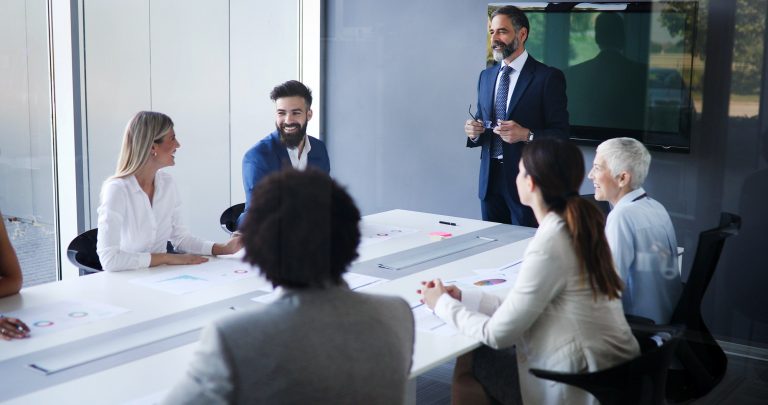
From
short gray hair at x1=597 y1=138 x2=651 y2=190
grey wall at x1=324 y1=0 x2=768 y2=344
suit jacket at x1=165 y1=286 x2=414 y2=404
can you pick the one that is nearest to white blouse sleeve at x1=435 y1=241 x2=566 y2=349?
suit jacket at x1=165 y1=286 x2=414 y2=404

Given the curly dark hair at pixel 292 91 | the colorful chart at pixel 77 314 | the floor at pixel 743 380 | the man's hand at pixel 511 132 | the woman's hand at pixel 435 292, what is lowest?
the floor at pixel 743 380

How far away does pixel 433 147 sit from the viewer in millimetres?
4711

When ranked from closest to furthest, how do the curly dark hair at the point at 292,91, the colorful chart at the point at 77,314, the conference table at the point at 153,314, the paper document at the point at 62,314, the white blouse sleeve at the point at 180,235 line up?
the conference table at the point at 153,314, the paper document at the point at 62,314, the colorful chart at the point at 77,314, the white blouse sleeve at the point at 180,235, the curly dark hair at the point at 292,91

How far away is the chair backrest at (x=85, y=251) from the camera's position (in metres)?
3.36

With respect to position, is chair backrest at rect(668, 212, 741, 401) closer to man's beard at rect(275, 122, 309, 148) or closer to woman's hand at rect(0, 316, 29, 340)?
man's beard at rect(275, 122, 309, 148)

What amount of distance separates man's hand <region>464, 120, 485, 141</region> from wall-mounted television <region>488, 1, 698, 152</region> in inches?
18.7

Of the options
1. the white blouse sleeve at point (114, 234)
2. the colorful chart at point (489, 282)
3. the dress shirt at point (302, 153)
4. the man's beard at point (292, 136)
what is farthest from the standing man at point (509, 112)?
the white blouse sleeve at point (114, 234)

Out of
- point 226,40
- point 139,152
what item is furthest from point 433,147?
point 139,152

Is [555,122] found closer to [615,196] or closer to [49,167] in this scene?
[615,196]

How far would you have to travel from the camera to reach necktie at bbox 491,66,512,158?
4340 millimetres

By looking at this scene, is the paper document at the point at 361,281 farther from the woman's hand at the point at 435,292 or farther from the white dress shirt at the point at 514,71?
the white dress shirt at the point at 514,71

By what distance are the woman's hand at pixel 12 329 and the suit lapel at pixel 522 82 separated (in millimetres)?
2599

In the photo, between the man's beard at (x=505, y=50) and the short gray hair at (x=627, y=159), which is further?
the man's beard at (x=505, y=50)

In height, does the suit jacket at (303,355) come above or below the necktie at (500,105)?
below
